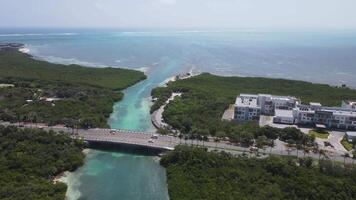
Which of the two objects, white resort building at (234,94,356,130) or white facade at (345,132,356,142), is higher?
white resort building at (234,94,356,130)

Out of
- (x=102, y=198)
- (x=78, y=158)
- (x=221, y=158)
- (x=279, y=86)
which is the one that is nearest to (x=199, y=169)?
(x=221, y=158)

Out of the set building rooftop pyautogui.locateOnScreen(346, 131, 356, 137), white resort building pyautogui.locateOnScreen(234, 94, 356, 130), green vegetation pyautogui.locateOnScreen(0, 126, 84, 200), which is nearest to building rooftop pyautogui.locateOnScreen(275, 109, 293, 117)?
white resort building pyautogui.locateOnScreen(234, 94, 356, 130)

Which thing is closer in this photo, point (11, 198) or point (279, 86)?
point (11, 198)

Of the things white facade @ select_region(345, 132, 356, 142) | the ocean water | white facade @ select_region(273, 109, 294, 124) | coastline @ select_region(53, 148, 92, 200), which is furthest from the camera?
white facade @ select_region(273, 109, 294, 124)

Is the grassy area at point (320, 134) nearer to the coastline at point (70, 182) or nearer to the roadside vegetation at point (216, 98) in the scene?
the roadside vegetation at point (216, 98)

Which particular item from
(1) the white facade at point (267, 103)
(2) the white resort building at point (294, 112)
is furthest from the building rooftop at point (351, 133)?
(1) the white facade at point (267, 103)

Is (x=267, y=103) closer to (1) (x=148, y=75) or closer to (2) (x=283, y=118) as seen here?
(2) (x=283, y=118)

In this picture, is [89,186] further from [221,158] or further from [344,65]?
[344,65]

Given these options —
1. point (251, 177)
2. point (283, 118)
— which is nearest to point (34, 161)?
point (251, 177)

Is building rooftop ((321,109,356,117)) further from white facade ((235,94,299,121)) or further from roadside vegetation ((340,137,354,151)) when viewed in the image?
white facade ((235,94,299,121))
